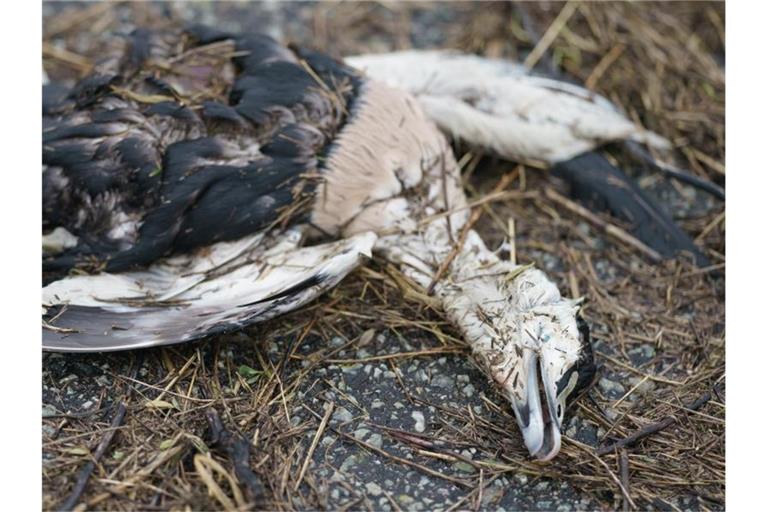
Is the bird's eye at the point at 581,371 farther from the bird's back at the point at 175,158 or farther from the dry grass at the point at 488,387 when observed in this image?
the bird's back at the point at 175,158

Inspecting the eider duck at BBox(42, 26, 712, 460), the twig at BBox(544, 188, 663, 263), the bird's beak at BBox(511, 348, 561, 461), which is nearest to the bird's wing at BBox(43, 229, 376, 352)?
the eider duck at BBox(42, 26, 712, 460)

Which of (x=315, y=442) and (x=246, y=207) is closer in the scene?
(x=315, y=442)

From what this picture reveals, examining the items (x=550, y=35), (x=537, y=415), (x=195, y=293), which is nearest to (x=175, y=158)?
(x=195, y=293)

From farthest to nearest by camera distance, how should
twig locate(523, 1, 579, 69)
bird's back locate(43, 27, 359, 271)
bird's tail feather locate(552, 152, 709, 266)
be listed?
twig locate(523, 1, 579, 69) → bird's tail feather locate(552, 152, 709, 266) → bird's back locate(43, 27, 359, 271)

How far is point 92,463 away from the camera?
2.52m

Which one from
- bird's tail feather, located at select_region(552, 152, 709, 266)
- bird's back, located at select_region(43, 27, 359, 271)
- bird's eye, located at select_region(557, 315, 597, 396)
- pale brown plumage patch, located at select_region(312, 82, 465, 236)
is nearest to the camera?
bird's eye, located at select_region(557, 315, 597, 396)

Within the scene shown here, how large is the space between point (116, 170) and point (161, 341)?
2.11 feet

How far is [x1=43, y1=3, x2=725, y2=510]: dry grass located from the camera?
2553 mm

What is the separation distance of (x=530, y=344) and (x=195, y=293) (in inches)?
42.4

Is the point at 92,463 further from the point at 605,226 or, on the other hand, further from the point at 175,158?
the point at 605,226

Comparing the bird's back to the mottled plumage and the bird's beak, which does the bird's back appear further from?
the bird's beak

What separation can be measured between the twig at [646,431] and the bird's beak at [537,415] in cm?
22

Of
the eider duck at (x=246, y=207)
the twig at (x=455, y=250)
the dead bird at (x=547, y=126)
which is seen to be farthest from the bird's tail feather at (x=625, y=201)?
the eider duck at (x=246, y=207)

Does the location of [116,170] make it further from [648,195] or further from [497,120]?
[648,195]
